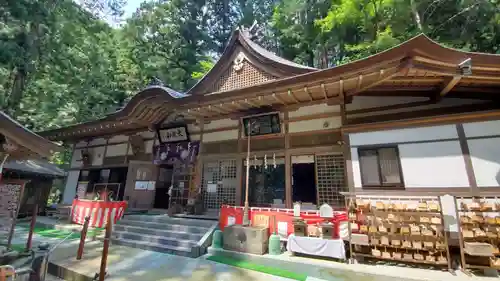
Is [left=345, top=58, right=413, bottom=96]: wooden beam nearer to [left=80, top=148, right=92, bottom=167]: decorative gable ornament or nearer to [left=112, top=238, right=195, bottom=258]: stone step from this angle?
[left=112, top=238, right=195, bottom=258]: stone step

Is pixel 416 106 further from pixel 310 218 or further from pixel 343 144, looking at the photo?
pixel 310 218

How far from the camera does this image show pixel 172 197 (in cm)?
909

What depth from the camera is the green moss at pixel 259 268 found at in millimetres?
4469

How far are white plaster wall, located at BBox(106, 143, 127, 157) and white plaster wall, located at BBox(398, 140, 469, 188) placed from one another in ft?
37.4

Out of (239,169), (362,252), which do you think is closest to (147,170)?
(239,169)

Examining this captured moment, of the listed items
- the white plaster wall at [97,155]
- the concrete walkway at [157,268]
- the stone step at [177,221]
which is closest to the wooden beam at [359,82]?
the concrete walkway at [157,268]

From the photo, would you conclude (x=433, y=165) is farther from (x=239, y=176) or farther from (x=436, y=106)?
(x=239, y=176)

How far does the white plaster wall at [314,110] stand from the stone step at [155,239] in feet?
16.1

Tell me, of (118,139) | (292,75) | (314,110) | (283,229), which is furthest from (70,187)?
(314,110)

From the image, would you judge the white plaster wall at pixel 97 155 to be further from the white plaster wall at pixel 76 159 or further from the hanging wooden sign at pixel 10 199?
the hanging wooden sign at pixel 10 199

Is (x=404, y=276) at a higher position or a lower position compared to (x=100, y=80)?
lower

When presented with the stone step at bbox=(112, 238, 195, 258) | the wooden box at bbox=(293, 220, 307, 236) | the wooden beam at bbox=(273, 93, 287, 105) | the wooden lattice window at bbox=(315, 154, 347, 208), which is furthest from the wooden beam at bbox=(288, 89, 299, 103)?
the stone step at bbox=(112, 238, 195, 258)

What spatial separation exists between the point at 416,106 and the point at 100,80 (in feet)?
62.1

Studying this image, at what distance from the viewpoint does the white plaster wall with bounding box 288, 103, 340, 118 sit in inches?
286
